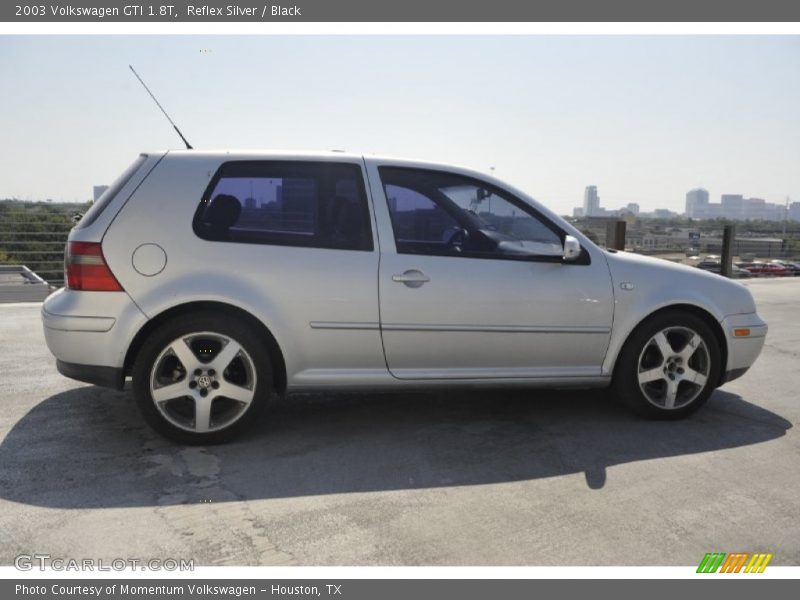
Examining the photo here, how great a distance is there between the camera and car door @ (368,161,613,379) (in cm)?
406

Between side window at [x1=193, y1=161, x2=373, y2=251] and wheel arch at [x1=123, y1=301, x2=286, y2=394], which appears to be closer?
wheel arch at [x1=123, y1=301, x2=286, y2=394]

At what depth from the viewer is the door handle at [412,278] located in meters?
4.01

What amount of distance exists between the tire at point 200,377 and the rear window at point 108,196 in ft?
2.43

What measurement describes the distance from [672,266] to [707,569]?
7.70 feet

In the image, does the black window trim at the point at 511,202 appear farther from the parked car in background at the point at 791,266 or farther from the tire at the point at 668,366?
the parked car in background at the point at 791,266

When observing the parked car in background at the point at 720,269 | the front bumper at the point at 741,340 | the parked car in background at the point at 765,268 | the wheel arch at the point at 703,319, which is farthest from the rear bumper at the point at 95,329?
the parked car in background at the point at 765,268

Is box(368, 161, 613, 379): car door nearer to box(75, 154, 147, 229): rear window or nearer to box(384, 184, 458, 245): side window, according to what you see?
box(384, 184, 458, 245): side window

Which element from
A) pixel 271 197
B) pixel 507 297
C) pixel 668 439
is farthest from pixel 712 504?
pixel 271 197

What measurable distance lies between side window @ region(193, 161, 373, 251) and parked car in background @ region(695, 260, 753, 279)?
31.4 feet

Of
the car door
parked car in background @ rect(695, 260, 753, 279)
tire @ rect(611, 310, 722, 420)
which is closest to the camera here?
the car door

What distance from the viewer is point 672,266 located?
4.59 m

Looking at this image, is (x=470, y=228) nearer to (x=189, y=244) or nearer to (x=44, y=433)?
(x=189, y=244)

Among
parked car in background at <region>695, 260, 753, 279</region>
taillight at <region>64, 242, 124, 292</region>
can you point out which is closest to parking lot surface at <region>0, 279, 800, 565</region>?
taillight at <region>64, 242, 124, 292</region>
